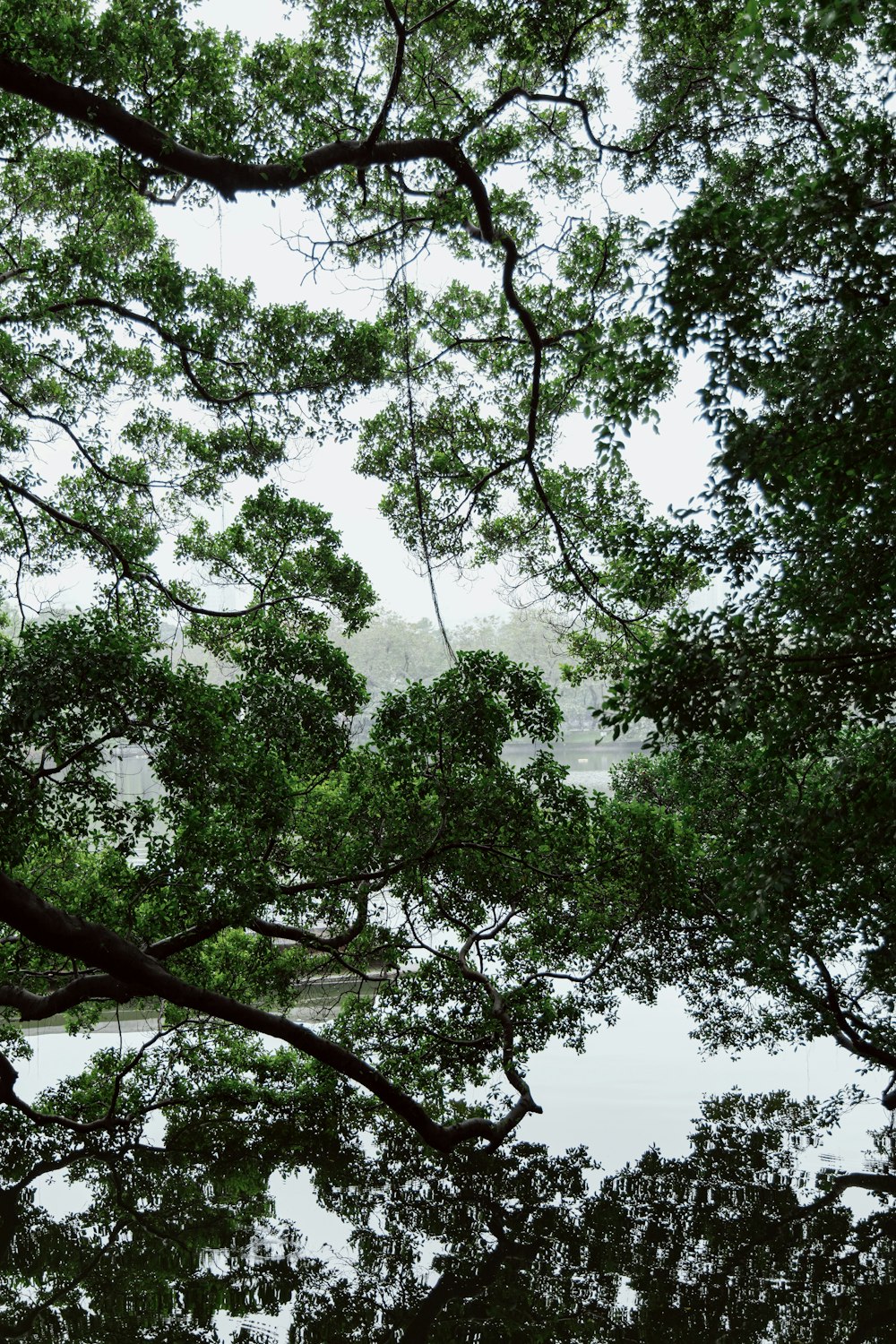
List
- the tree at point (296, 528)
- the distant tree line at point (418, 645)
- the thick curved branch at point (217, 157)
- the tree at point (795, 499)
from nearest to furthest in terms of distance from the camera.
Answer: the tree at point (795, 499) < the thick curved branch at point (217, 157) < the tree at point (296, 528) < the distant tree line at point (418, 645)

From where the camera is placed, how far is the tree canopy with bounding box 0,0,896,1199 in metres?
4.41

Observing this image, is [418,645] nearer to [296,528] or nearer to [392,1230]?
[296,528]

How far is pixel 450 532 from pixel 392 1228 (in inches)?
200

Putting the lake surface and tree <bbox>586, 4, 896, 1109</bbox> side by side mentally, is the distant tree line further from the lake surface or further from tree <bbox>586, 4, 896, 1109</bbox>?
tree <bbox>586, 4, 896, 1109</bbox>

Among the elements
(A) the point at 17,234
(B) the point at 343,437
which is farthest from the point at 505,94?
(A) the point at 17,234

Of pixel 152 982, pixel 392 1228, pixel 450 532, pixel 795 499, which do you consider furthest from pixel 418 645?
pixel 795 499

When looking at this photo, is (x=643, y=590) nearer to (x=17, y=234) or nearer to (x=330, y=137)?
(x=330, y=137)

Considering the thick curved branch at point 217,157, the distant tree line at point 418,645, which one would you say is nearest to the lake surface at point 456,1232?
the thick curved branch at point 217,157

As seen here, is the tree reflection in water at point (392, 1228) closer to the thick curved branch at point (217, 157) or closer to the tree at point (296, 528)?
the tree at point (296, 528)

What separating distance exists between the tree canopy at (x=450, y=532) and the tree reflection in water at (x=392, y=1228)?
59cm

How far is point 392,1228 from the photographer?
274 inches

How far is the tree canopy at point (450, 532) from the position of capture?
4.41 m

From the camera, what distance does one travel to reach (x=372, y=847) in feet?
23.5

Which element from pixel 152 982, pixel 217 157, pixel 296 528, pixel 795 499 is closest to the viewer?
pixel 795 499
